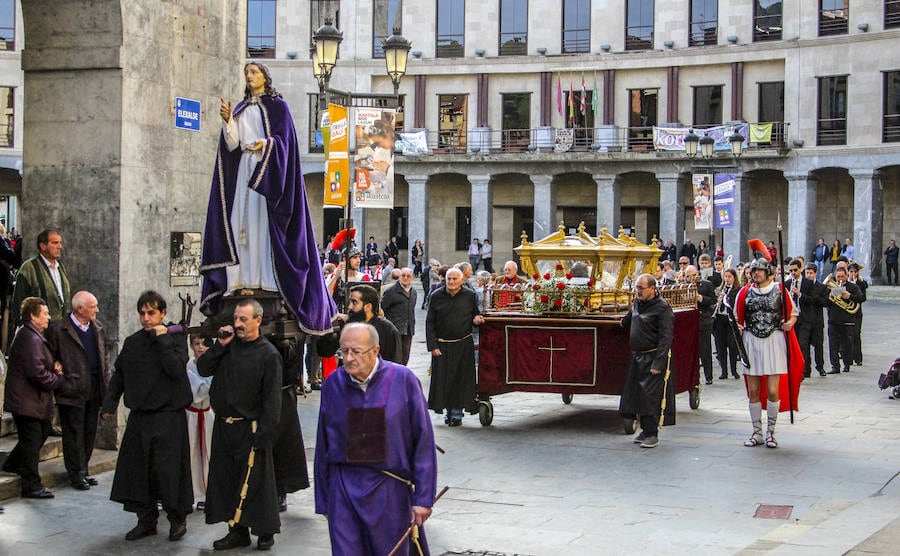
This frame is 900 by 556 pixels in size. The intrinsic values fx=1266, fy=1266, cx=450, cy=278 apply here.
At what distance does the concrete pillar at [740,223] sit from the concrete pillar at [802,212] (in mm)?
1628

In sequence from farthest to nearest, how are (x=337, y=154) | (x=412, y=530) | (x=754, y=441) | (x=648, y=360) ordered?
(x=337, y=154)
(x=648, y=360)
(x=754, y=441)
(x=412, y=530)

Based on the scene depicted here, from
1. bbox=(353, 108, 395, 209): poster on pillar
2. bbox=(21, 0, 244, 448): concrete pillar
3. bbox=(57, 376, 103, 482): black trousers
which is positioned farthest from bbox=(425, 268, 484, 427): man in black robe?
bbox=(57, 376, 103, 482): black trousers

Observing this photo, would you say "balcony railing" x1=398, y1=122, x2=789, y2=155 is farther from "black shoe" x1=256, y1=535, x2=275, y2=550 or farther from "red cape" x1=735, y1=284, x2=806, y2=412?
"black shoe" x1=256, y1=535, x2=275, y2=550

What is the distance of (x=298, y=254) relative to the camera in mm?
9406

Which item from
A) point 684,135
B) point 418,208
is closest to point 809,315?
point 684,135

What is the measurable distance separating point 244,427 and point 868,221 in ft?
130

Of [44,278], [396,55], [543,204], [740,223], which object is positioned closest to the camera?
[44,278]

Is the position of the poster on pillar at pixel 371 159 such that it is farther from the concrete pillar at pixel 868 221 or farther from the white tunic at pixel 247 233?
the concrete pillar at pixel 868 221

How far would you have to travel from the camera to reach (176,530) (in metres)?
8.85

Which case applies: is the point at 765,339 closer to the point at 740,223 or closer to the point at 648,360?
the point at 648,360

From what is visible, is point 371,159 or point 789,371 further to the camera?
point 371,159

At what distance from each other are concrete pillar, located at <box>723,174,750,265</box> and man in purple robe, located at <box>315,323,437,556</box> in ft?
136

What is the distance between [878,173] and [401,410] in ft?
135

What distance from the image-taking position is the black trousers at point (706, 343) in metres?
19.1
